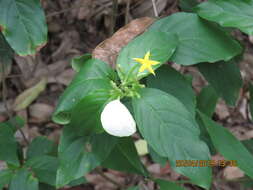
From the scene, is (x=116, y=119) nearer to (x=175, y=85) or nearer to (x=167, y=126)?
(x=167, y=126)

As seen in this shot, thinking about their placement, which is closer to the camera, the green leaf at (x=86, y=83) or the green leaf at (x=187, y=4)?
the green leaf at (x=86, y=83)

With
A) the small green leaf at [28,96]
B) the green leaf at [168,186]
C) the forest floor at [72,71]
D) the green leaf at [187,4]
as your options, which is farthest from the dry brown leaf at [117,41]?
the small green leaf at [28,96]

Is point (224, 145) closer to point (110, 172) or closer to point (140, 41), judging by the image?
point (140, 41)

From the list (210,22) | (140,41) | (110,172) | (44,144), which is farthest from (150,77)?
(110,172)

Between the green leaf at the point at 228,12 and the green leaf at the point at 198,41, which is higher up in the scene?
the green leaf at the point at 228,12

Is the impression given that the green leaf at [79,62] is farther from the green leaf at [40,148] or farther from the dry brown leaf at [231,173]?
the dry brown leaf at [231,173]

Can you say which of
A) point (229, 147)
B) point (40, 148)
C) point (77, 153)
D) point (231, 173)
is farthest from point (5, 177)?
point (231, 173)

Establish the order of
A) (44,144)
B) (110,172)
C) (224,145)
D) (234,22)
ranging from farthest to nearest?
(110,172) < (44,144) < (224,145) < (234,22)
